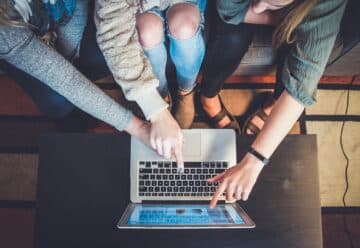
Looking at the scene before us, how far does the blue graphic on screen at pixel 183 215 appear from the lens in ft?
2.50

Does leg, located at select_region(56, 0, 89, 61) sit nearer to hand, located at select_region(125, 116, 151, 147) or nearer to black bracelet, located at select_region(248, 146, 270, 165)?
hand, located at select_region(125, 116, 151, 147)

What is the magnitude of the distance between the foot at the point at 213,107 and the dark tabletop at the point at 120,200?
16.6 inches

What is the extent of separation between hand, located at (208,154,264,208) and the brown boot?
46 centimetres

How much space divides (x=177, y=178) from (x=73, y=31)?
49 centimetres

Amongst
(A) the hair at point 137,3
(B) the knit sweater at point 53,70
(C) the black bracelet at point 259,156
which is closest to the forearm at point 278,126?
(C) the black bracelet at point 259,156

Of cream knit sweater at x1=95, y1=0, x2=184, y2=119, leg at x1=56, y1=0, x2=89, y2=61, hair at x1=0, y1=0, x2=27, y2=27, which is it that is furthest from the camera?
leg at x1=56, y1=0, x2=89, y2=61

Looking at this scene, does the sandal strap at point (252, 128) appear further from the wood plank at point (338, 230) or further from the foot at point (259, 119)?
the wood plank at point (338, 230)

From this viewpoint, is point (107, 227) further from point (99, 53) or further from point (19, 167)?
point (19, 167)

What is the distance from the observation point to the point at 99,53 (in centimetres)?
103

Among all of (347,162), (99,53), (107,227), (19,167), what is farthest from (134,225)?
(347,162)

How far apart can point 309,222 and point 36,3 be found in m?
0.83

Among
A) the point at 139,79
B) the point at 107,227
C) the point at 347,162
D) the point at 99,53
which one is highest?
the point at 99,53

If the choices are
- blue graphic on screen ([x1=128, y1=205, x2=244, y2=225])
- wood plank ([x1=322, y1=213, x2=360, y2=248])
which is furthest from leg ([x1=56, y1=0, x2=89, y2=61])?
wood plank ([x1=322, y1=213, x2=360, y2=248])

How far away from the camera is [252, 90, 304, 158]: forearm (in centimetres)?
84
